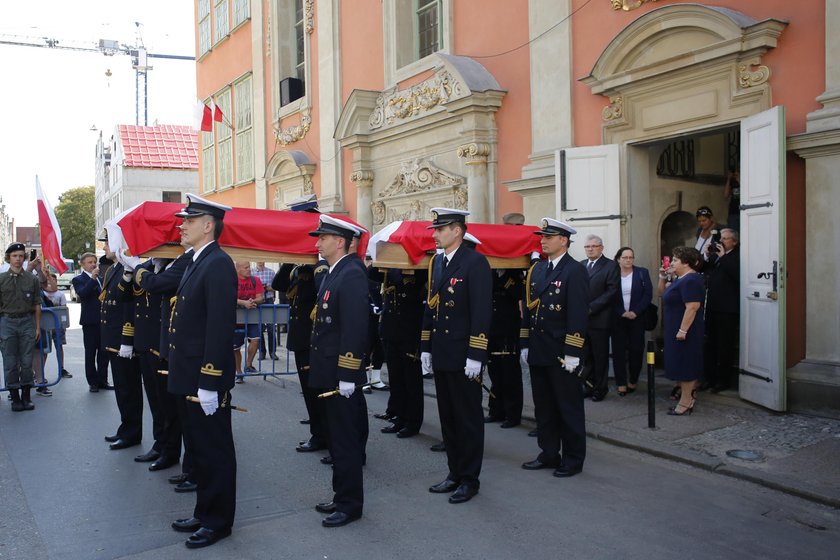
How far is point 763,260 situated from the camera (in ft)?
23.6

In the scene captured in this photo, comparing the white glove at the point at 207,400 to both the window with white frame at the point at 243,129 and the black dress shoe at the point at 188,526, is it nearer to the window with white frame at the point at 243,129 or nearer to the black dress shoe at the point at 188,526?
the black dress shoe at the point at 188,526

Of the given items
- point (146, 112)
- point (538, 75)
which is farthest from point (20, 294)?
point (146, 112)

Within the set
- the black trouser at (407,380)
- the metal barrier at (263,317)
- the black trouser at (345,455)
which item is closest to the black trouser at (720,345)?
the black trouser at (407,380)

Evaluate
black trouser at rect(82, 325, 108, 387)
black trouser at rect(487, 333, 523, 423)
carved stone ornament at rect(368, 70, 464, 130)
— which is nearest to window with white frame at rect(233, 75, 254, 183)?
carved stone ornament at rect(368, 70, 464, 130)

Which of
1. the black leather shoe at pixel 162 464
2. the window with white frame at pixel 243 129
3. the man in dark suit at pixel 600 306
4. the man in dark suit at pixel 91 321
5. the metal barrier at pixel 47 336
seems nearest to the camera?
the black leather shoe at pixel 162 464

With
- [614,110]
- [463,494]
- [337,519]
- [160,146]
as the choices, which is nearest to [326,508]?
[337,519]

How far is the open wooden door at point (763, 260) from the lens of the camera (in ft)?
22.8

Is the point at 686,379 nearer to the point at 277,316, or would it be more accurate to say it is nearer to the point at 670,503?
the point at 670,503

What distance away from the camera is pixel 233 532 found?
14.5 feet

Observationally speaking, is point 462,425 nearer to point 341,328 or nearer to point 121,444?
point 341,328

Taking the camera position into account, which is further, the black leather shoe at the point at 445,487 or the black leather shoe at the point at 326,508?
the black leather shoe at the point at 445,487

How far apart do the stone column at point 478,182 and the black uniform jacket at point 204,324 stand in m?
7.33

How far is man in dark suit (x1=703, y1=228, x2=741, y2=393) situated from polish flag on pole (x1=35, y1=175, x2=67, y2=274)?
807 centimetres

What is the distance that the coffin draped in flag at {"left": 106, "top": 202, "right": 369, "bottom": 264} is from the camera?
6.07m
